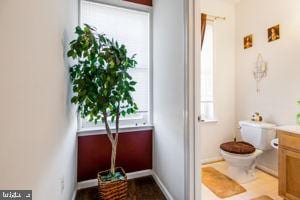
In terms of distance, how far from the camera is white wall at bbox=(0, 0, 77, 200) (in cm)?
61

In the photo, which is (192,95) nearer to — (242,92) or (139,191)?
(139,191)

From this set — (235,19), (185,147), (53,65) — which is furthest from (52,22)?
(235,19)

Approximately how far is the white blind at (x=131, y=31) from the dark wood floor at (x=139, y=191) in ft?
2.59

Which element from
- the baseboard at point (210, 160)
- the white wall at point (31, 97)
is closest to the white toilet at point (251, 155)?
the baseboard at point (210, 160)

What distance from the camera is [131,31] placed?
2291 millimetres

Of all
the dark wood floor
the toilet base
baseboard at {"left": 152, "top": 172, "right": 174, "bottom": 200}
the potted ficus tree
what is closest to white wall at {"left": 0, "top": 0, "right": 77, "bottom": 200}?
the potted ficus tree

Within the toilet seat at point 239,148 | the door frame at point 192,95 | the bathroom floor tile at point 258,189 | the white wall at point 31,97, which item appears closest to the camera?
the white wall at point 31,97

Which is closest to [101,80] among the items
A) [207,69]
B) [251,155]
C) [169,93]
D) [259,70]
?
[169,93]

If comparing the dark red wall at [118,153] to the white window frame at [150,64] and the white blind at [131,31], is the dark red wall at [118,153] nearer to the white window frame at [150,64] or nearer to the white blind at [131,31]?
the white window frame at [150,64]

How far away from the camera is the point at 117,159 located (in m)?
2.20

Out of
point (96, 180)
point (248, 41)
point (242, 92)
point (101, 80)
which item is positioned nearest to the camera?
point (101, 80)

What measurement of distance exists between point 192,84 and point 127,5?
1.59 m

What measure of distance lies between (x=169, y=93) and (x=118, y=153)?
3.61ft

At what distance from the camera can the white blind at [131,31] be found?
2.12 meters
